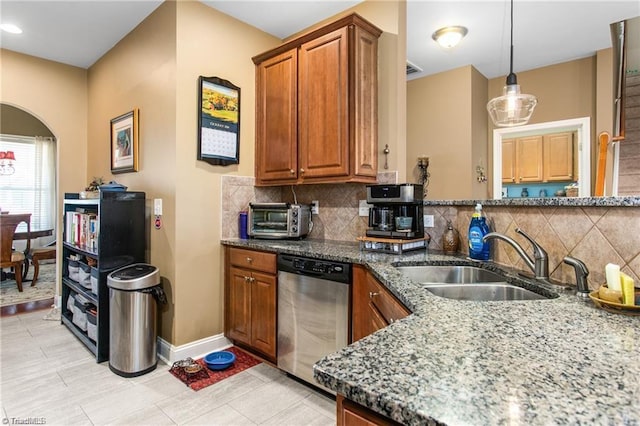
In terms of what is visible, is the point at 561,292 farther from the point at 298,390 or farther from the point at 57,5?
the point at 57,5

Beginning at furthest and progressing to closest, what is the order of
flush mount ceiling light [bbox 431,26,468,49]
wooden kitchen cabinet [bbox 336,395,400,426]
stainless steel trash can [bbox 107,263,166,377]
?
flush mount ceiling light [bbox 431,26,468,49], stainless steel trash can [bbox 107,263,166,377], wooden kitchen cabinet [bbox 336,395,400,426]

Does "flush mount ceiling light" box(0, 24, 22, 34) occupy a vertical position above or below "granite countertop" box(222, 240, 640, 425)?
above

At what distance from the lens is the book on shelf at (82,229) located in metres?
2.89

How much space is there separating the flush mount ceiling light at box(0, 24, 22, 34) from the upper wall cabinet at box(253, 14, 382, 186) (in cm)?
232

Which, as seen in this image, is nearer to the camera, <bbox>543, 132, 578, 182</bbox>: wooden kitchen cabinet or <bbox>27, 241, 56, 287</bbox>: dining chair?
<bbox>543, 132, 578, 182</bbox>: wooden kitchen cabinet

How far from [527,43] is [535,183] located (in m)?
1.71

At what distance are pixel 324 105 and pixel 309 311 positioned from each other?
1.50 meters

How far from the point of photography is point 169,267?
2727 mm

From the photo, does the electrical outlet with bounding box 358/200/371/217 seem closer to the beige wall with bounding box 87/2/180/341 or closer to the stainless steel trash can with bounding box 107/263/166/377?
the beige wall with bounding box 87/2/180/341

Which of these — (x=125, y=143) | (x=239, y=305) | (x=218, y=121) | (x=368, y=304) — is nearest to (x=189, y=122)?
(x=218, y=121)

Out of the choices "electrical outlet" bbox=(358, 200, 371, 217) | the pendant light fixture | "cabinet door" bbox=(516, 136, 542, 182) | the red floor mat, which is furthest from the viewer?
"cabinet door" bbox=(516, 136, 542, 182)

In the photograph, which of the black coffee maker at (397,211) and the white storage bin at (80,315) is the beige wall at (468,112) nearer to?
the black coffee maker at (397,211)

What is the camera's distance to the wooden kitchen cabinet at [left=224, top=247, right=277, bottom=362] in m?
2.52

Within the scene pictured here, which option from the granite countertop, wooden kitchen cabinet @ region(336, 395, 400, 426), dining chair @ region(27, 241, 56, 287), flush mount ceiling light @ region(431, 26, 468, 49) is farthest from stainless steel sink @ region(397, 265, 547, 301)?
dining chair @ region(27, 241, 56, 287)
